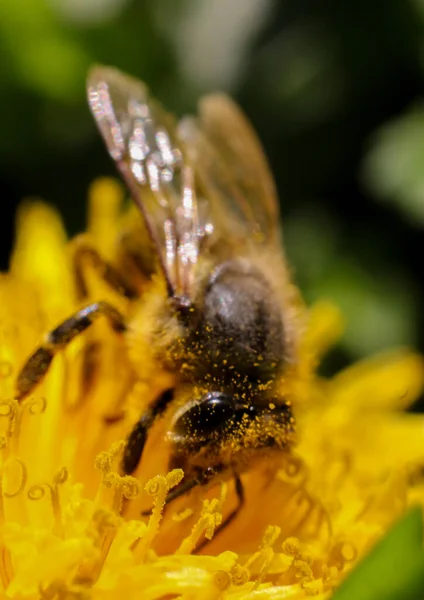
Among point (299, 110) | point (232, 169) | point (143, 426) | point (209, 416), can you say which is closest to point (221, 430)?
point (209, 416)

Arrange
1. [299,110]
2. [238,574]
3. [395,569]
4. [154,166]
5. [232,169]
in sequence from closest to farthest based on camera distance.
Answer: [395,569] → [238,574] → [154,166] → [232,169] → [299,110]

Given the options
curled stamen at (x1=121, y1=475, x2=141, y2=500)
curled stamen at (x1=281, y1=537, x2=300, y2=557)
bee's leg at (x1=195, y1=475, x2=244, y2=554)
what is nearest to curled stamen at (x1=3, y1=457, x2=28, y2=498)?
curled stamen at (x1=121, y1=475, x2=141, y2=500)

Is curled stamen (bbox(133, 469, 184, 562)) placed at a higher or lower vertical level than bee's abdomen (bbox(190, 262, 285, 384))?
lower

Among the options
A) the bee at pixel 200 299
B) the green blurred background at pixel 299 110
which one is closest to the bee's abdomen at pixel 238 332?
the bee at pixel 200 299

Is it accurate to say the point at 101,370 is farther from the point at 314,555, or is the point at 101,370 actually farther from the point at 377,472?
the point at 377,472

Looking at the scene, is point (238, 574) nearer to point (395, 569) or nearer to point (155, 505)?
point (155, 505)

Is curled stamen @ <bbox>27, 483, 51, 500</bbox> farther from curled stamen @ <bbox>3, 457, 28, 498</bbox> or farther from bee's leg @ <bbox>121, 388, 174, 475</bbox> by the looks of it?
bee's leg @ <bbox>121, 388, 174, 475</bbox>
